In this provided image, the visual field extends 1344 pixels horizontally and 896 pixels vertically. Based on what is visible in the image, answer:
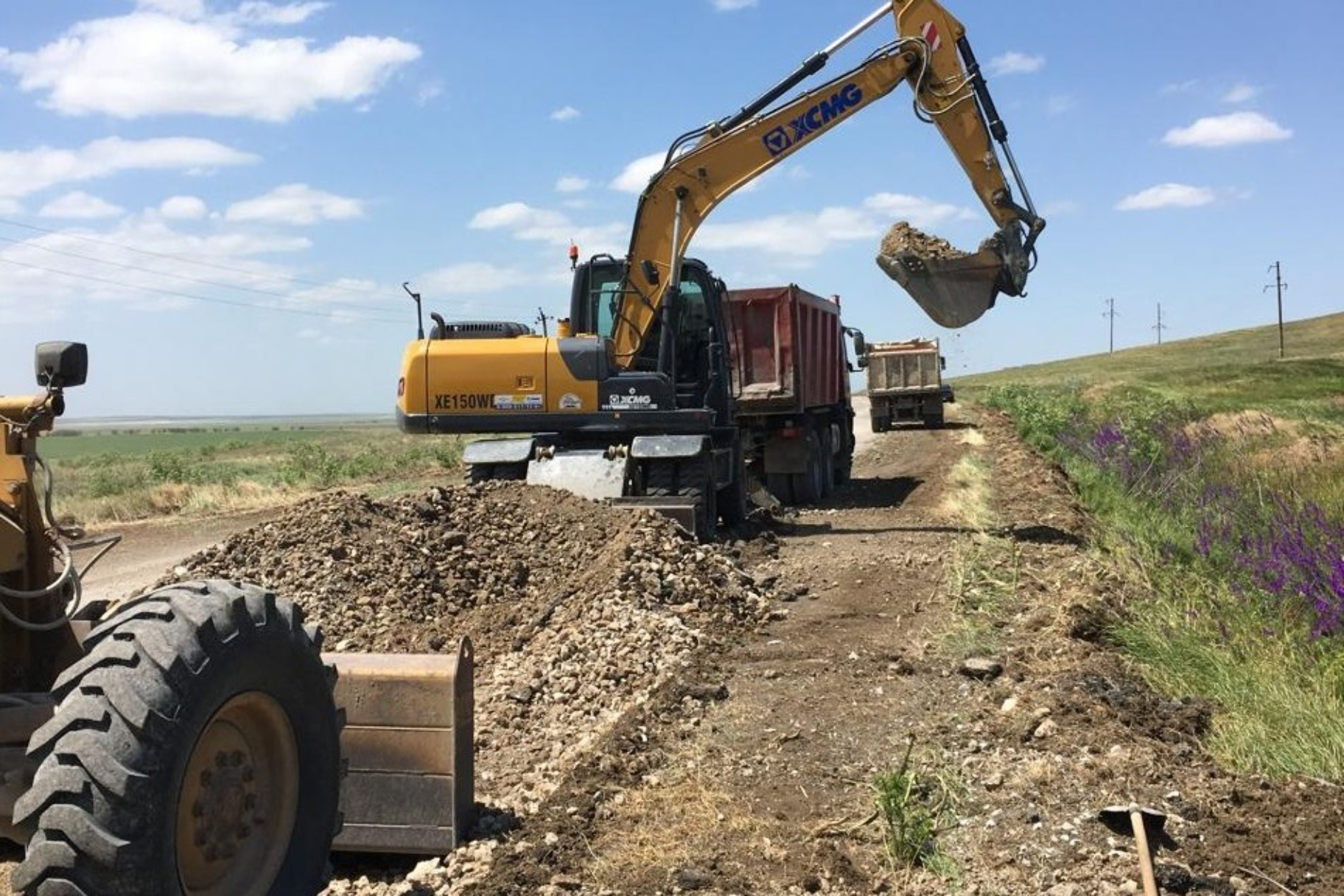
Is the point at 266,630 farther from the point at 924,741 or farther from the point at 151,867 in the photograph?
the point at 924,741

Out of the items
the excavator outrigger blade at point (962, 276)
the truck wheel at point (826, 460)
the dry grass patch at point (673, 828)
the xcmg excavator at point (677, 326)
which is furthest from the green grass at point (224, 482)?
the dry grass patch at point (673, 828)

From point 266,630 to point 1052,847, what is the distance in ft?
9.27

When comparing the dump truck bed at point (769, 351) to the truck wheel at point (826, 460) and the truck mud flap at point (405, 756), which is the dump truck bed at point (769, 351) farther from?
the truck mud flap at point (405, 756)

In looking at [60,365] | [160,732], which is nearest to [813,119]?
[60,365]

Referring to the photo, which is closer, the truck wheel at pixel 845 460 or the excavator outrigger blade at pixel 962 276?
the excavator outrigger blade at pixel 962 276

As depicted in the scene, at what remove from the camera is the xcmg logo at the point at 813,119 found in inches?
541

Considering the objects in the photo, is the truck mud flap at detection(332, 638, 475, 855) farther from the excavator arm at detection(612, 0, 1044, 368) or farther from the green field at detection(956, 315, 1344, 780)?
the excavator arm at detection(612, 0, 1044, 368)

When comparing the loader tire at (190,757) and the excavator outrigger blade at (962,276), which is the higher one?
the excavator outrigger blade at (962,276)

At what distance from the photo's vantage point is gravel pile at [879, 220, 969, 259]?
1333 cm

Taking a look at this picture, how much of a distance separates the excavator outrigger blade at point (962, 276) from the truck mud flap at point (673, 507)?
3.85 meters

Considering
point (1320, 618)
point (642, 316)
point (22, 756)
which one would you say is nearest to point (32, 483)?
point (22, 756)

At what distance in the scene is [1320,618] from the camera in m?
6.87

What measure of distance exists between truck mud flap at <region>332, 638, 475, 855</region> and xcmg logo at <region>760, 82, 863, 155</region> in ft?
32.7

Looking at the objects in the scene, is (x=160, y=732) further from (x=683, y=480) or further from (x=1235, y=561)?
(x=683, y=480)
